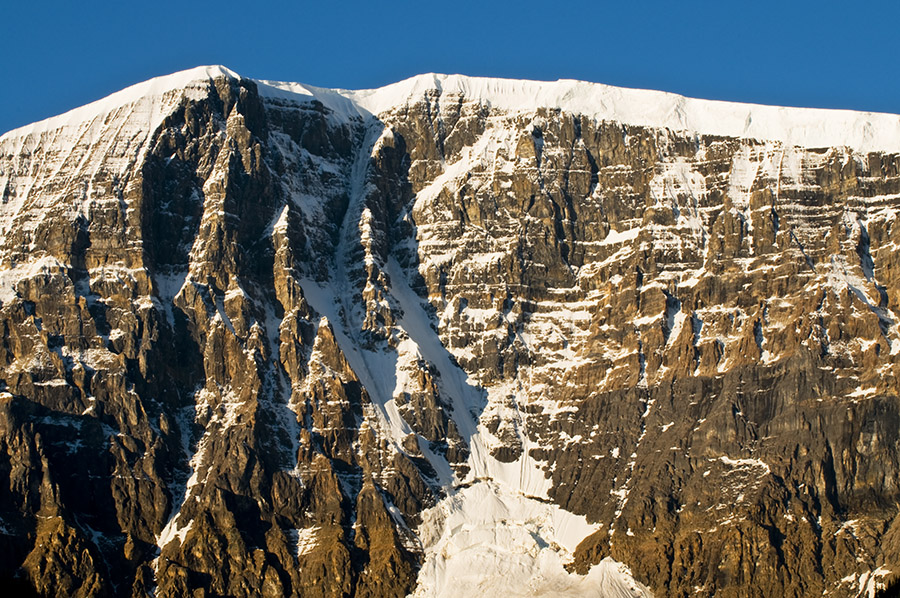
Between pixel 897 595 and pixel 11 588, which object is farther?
pixel 897 595

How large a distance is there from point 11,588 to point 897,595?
89313mm

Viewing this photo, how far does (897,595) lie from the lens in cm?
19962

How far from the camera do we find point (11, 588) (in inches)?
6255
